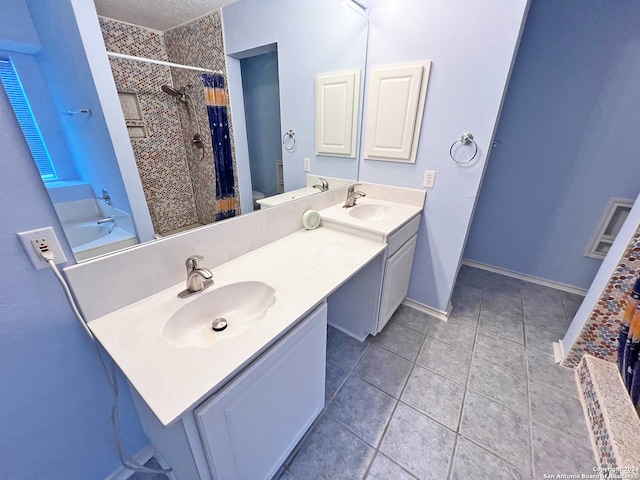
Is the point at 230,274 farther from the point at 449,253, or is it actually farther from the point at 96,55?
the point at 449,253

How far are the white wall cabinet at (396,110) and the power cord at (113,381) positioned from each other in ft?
5.85

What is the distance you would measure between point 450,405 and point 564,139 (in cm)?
221

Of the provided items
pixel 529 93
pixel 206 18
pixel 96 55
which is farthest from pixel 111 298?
pixel 529 93

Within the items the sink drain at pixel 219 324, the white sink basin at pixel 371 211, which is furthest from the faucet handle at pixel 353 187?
the sink drain at pixel 219 324

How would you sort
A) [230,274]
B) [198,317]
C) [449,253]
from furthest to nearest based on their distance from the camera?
[449,253], [230,274], [198,317]

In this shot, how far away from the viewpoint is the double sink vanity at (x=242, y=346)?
649 mm

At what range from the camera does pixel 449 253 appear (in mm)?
1838

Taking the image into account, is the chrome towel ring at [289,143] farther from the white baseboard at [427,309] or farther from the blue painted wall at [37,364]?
the white baseboard at [427,309]

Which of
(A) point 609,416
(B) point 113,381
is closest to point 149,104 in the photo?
(B) point 113,381

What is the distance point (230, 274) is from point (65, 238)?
52 cm

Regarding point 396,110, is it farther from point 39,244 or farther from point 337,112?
point 39,244

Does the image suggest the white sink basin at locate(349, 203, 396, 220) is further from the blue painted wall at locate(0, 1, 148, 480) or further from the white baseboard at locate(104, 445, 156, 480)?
the white baseboard at locate(104, 445, 156, 480)

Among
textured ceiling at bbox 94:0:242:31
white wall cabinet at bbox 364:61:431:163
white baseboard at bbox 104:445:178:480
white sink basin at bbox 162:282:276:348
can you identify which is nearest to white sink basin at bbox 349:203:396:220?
white wall cabinet at bbox 364:61:431:163

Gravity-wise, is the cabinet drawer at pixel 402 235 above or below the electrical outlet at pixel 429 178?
below
